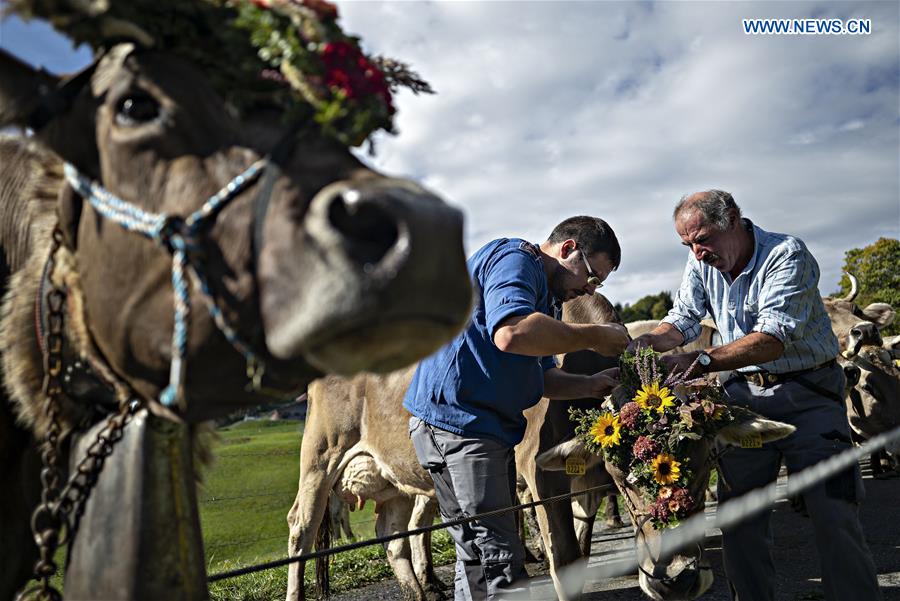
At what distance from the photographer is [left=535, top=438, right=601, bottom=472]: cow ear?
4.45 meters

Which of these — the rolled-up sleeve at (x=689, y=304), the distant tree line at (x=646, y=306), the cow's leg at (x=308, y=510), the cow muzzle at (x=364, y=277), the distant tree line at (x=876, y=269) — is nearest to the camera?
the cow muzzle at (x=364, y=277)

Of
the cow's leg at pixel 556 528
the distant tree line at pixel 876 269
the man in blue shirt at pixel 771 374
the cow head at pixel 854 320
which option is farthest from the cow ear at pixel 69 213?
the distant tree line at pixel 876 269

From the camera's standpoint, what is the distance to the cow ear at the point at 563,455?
445 cm

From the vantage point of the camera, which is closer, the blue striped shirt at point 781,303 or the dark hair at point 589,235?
the blue striped shirt at point 781,303

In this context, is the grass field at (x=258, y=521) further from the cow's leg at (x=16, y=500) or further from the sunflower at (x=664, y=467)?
the sunflower at (x=664, y=467)

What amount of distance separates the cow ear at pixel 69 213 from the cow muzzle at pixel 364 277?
0.59 meters

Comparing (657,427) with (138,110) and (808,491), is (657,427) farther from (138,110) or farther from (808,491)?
(138,110)

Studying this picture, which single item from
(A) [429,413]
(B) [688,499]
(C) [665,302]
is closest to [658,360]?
(B) [688,499]

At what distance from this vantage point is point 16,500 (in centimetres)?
182

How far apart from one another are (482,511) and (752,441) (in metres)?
1.65

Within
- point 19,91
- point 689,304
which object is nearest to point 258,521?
point 689,304

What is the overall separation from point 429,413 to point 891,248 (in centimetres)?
4185

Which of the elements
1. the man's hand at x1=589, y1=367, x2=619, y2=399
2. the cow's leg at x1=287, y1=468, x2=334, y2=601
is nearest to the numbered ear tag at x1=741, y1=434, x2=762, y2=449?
the man's hand at x1=589, y1=367, x2=619, y2=399

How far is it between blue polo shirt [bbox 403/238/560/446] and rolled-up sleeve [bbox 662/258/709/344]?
149cm
